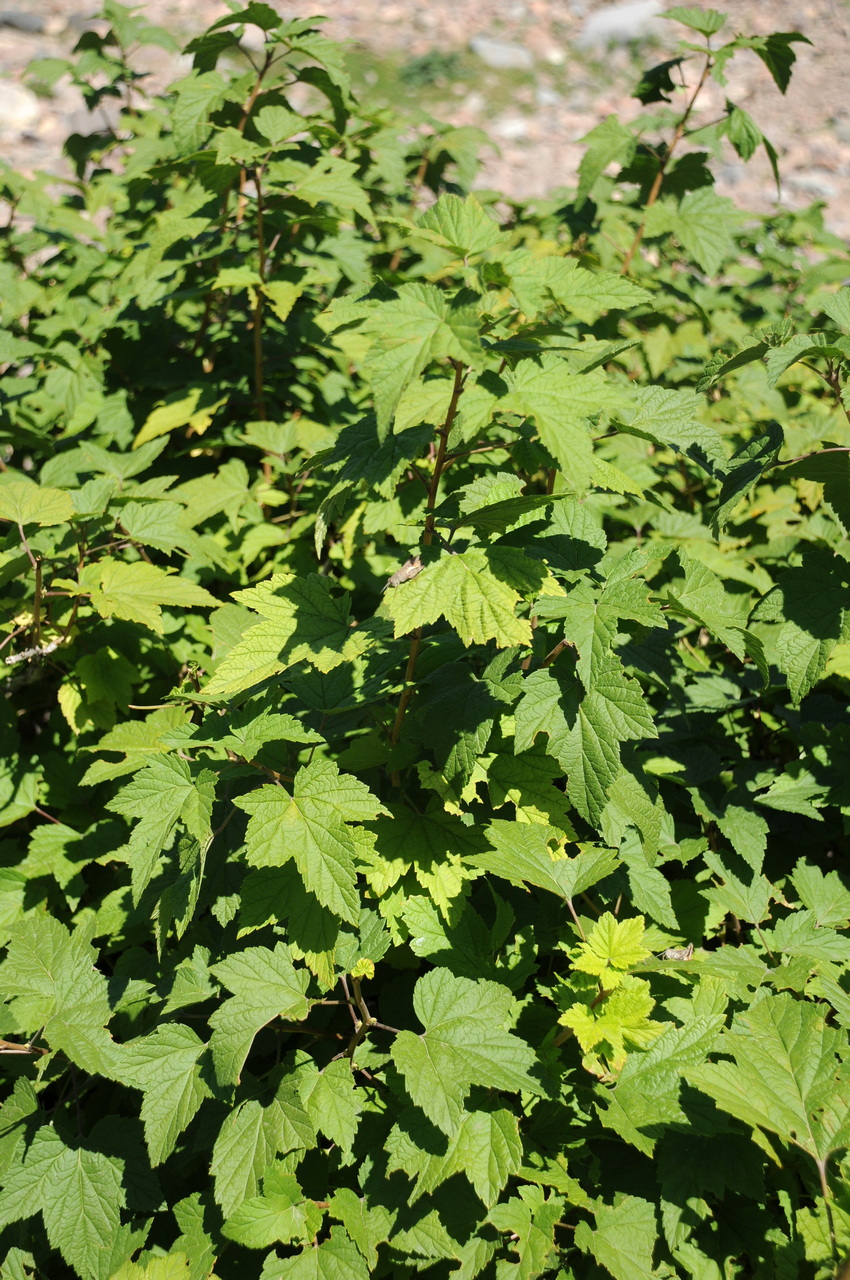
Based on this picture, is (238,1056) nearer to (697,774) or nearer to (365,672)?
(365,672)

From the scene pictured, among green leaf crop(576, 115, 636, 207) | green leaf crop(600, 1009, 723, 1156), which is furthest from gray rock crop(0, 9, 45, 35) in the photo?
green leaf crop(600, 1009, 723, 1156)

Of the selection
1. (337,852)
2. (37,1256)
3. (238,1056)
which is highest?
(337,852)

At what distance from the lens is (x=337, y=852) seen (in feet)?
5.36

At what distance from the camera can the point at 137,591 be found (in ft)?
7.70

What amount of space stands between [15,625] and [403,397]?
5.04 feet

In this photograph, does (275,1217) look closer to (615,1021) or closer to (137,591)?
(615,1021)

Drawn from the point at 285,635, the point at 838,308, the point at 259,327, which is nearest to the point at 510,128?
the point at 259,327

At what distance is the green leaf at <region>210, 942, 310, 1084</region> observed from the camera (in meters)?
1.75

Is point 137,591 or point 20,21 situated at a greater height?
point 20,21

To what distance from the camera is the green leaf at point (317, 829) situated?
1603 mm

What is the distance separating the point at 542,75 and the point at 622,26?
1450 mm

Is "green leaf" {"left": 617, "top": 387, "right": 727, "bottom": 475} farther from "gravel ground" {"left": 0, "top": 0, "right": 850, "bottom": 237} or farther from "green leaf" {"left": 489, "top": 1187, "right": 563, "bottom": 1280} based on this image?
"gravel ground" {"left": 0, "top": 0, "right": 850, "bottom": 237}

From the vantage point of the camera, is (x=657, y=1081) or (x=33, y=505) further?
(x=33, y=505)

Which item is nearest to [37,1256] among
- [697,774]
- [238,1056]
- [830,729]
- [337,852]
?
[238,1056]
